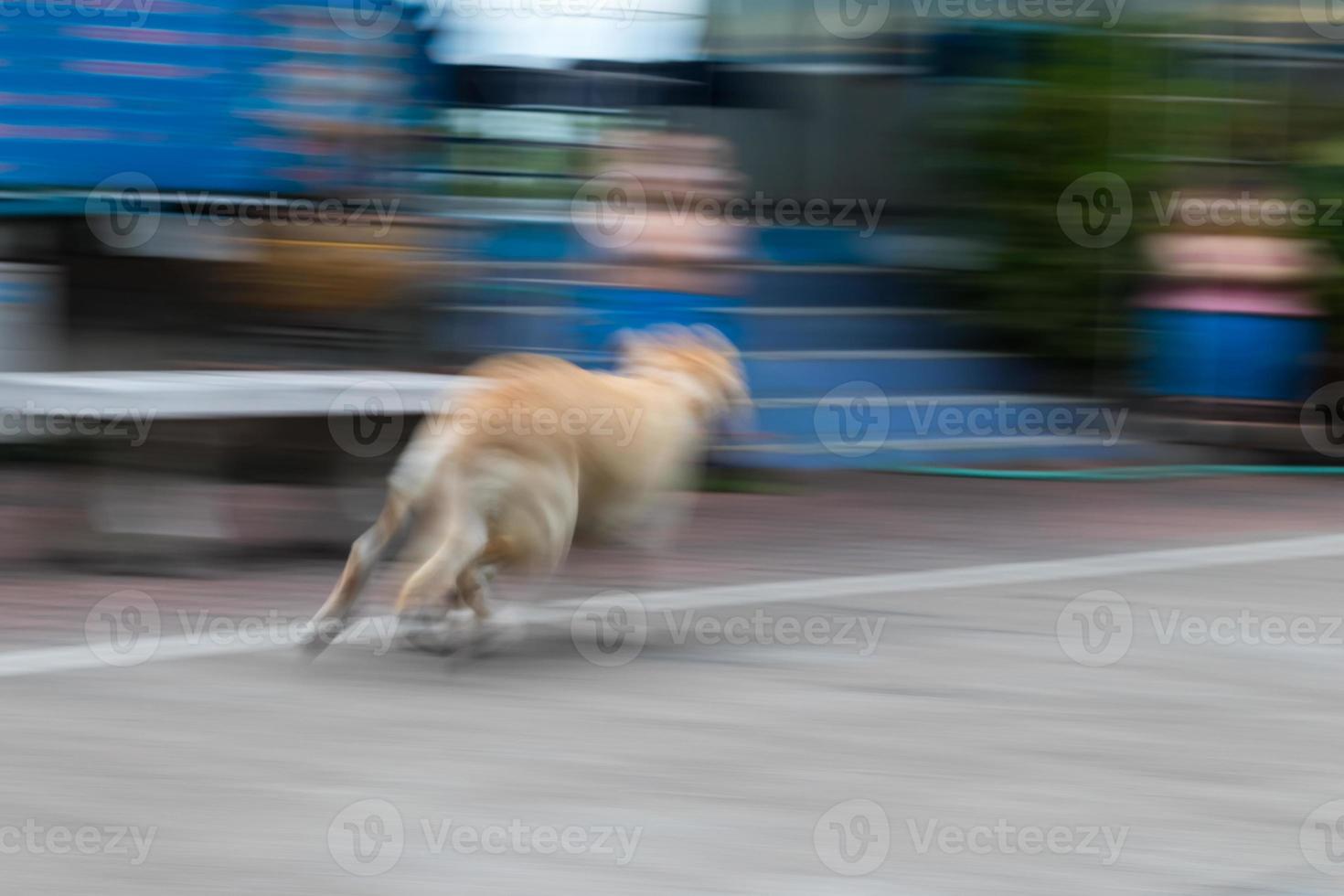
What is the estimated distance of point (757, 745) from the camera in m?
5.61

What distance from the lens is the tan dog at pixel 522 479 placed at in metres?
6.21

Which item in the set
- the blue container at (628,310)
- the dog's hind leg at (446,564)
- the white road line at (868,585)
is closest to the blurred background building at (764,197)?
the blue container at (628,310)

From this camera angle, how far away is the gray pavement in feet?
14.8

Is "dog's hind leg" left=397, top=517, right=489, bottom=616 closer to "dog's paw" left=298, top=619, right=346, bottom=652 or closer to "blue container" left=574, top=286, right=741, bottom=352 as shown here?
"dog's paw" left=298, top=619, right=346, bottom=652

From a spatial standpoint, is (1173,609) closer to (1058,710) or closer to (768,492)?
(1058,710)

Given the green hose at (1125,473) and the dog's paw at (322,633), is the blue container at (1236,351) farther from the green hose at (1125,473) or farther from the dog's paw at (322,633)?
the dog's paw at (322,633)

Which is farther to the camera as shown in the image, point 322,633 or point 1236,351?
point 1236,351

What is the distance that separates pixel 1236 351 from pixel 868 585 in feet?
18.1


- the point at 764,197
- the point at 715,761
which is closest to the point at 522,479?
the point at 715,761

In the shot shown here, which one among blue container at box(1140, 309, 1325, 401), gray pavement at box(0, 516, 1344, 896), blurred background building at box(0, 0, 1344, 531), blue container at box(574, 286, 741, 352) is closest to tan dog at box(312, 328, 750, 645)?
gray pavement at box(0, 516, 1344, 896)

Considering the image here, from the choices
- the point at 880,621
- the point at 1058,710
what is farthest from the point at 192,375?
the point at 1058,710

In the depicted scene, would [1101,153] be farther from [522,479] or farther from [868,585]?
[522,479]

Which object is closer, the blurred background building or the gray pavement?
the gray pavement

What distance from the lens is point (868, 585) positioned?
325 inches
